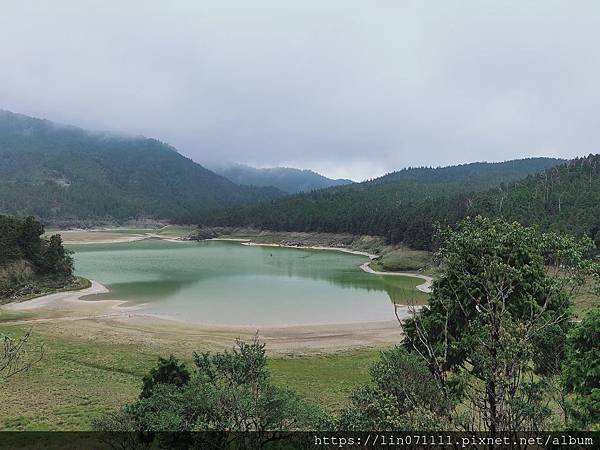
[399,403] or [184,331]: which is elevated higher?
[399,403]

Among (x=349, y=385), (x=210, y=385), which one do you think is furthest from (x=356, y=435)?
(x=349, y=385)

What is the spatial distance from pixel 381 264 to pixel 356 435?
80684mm

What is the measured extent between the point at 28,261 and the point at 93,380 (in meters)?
43.3

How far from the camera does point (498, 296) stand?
36.2 ft

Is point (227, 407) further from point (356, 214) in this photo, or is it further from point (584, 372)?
point (356, 214)

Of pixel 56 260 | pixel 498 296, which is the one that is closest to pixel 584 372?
pixel 498 296

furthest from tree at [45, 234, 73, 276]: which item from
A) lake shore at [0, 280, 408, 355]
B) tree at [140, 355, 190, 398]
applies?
tree at [140, 355, 190, 398]

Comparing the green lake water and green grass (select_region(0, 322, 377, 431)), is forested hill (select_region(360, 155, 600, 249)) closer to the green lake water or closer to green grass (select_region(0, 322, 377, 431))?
the green lake water

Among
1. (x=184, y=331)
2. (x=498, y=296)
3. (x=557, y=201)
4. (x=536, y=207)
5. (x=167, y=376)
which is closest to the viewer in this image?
Answer: (x=498, y=296)

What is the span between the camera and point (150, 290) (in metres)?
62.6

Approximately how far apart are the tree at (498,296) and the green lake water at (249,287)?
76.6 feet

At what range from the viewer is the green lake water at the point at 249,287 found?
163 ft

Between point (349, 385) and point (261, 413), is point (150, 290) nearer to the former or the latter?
point (349, 385)

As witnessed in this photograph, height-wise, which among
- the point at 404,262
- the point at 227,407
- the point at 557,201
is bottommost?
the point at 404,262
